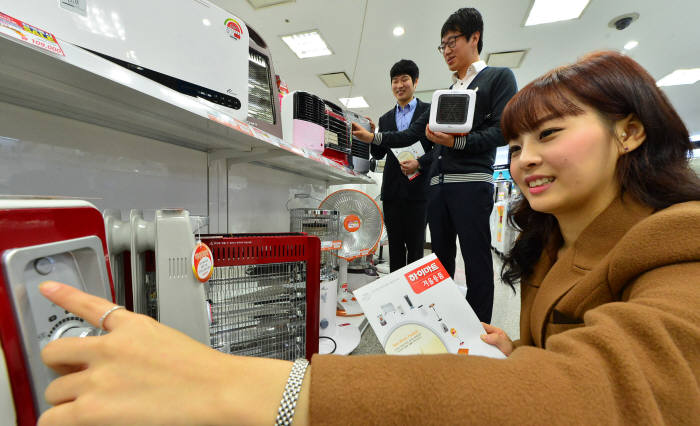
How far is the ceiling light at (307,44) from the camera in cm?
414

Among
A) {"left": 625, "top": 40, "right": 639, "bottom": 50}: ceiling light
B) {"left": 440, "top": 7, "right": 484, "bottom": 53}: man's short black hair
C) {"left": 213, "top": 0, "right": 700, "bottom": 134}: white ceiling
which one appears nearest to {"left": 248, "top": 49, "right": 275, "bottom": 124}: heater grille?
{"left": 440, "top": 7, "right": 484, "bottom": 53}: man's short black hair

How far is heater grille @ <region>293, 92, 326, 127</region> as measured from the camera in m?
1.42

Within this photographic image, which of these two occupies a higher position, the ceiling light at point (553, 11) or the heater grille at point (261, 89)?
the ceiling light at point (553, 11)

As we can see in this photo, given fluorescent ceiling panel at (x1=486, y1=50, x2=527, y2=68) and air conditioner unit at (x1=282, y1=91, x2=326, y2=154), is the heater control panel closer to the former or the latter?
air conditioner unit at (x1=282, y1=91, x2=326, y2=154)

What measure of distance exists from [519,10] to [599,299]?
14.0ft

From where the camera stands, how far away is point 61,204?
0.38m

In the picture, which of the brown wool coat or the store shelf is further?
the store shelf

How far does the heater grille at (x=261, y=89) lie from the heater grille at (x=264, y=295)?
0.63 meters

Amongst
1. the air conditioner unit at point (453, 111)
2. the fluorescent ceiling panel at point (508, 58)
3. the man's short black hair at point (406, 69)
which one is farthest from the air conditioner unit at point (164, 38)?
the fluorescent ceiling panel at point (508, 58)

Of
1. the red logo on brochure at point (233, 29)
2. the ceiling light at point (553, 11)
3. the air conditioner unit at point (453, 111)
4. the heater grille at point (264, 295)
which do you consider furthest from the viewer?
the ceiling light at point (553, 11)

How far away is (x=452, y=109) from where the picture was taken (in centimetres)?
139

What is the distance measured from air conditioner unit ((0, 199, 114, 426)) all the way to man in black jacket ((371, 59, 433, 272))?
72.9 inches

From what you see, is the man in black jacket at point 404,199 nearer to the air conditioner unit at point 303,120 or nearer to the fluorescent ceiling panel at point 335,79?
the air conditioner unit at point 303,120

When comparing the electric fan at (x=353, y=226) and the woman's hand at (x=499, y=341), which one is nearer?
the woman's hand at (x=499, y=341)
